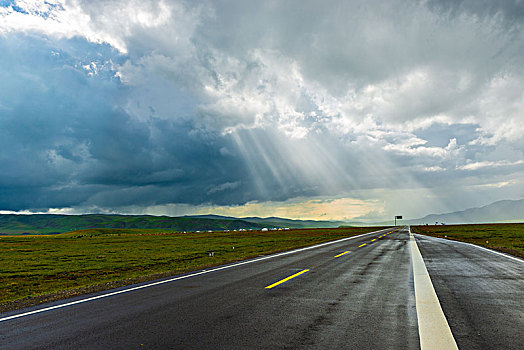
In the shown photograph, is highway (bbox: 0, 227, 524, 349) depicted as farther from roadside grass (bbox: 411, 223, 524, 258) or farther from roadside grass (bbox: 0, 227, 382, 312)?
roadside grass (bbox: 411, 223, 524, 258)

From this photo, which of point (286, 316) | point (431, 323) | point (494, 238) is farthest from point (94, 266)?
point (494, 238)

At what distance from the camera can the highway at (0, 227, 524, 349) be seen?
462 cm

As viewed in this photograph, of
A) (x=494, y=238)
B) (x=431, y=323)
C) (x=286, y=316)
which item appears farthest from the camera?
(x=494, y=238)

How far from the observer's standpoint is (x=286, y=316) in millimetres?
5867

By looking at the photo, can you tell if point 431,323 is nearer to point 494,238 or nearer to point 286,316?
point 286,316

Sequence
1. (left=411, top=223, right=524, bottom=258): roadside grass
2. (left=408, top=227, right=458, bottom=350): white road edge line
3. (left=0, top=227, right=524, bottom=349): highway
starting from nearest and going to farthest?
(left=408, top=227, right=458, bottom=350): white road edge line
(left=0, top=227, right=524, bottom=349): highway
(left=411, top=223, right=524, bottom=258): roadside grass

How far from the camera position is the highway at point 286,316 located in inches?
182

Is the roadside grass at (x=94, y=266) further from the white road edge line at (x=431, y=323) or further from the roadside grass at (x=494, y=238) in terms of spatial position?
the roadside grass at (x=494, y=238)

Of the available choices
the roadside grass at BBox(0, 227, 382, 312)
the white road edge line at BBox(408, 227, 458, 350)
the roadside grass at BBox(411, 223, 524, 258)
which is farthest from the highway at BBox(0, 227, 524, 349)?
the roadside grass at BBox(411, 223, 524, 258)

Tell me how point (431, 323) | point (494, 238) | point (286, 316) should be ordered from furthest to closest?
point (494, 238), point (286, 316), point (431, 323)

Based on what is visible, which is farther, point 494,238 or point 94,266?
point 494,238

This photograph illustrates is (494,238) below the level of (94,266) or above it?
above

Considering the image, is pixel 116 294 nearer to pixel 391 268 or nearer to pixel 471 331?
pixel 471 331

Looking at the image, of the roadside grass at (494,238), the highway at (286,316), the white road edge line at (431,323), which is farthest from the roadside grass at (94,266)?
the roadside grass at (494,238)
